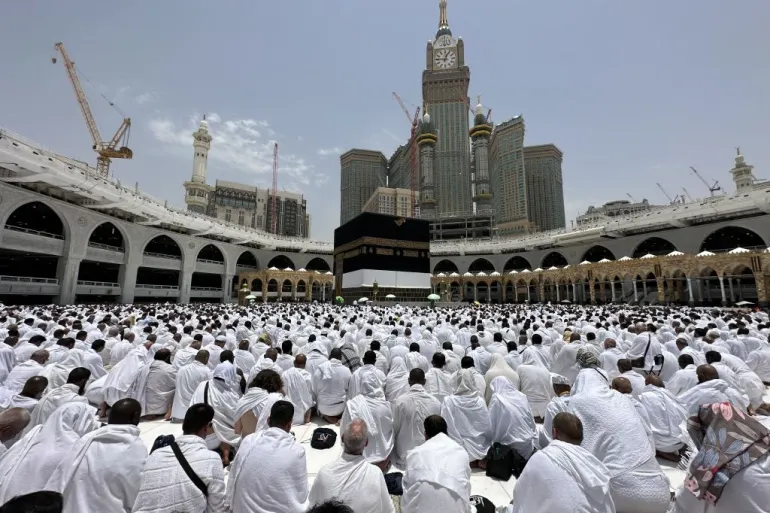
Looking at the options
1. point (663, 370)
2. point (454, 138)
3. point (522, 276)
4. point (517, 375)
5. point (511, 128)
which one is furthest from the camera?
point (454, 138)

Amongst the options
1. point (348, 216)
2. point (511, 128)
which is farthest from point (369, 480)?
point (348, 216)

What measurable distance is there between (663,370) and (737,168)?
72424 mm

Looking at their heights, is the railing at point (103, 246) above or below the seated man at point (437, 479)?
above

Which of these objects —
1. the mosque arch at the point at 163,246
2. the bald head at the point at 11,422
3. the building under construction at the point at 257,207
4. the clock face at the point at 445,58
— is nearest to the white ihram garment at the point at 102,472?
the bald head at the point at 11,422

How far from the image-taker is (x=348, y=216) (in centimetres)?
10475

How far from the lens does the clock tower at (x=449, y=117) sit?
3238 inches

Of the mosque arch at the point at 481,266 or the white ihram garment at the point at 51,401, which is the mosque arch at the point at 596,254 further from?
the white ihram garment at the point at 51,401

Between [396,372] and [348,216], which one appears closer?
[396,372]

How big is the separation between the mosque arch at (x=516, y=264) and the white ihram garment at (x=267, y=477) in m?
43.8

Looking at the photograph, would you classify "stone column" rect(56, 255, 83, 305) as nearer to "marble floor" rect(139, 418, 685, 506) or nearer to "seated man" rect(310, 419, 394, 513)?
"marble floor" rect(139, 418, 685, 506)

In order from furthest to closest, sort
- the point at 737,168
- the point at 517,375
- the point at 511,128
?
the point at 511,128
the point at 737,168
the point at 517,375

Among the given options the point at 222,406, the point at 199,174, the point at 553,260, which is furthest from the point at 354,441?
the point at 199,174

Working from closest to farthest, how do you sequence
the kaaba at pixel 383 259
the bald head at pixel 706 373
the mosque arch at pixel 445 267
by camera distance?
the bald head at pixel 706 373 < the kaaba at pixel 383 259 < the mosque arch at pixel 445 267

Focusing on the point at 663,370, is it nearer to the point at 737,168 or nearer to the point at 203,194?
the point at 203,194
